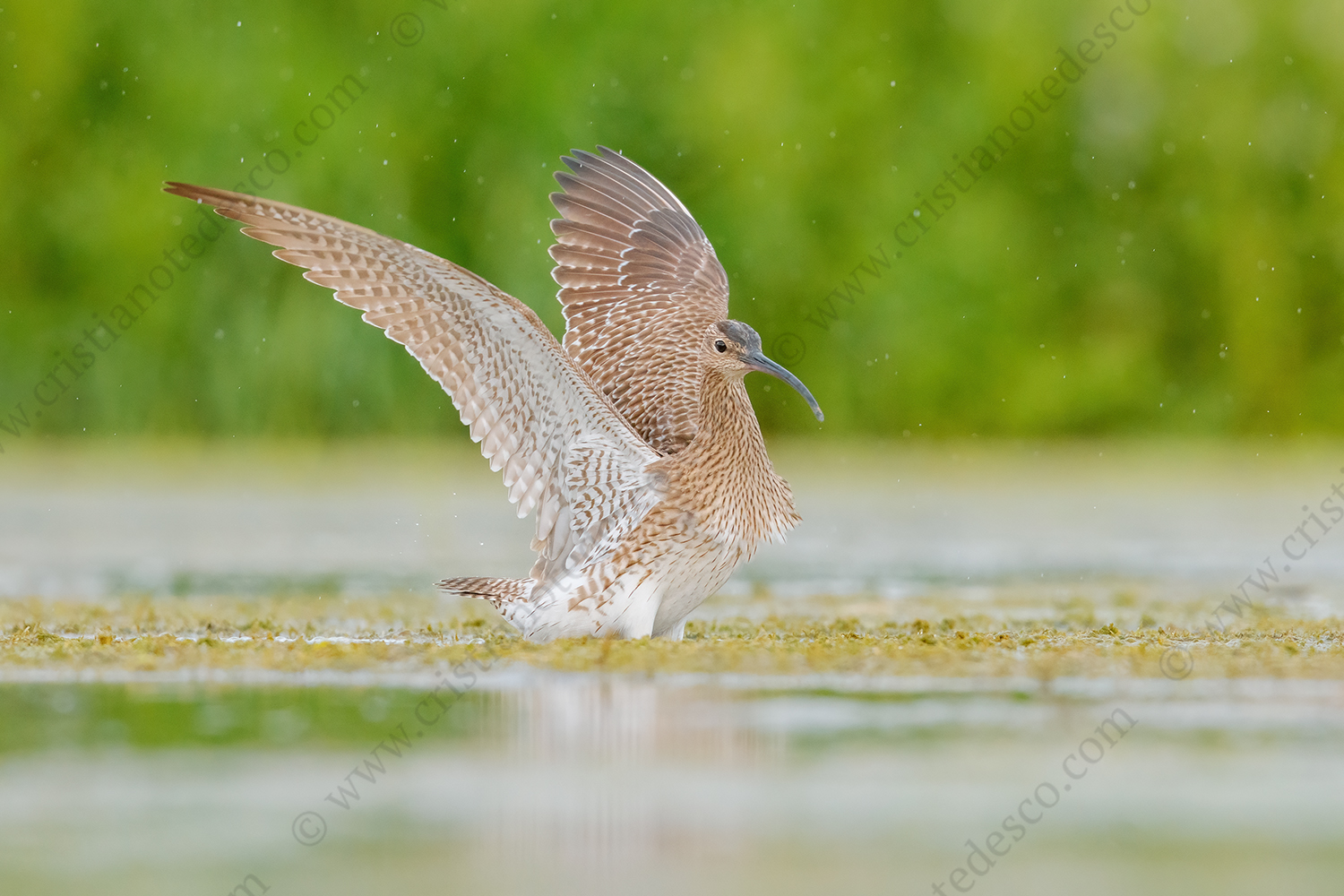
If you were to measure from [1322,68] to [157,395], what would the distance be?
10962mm

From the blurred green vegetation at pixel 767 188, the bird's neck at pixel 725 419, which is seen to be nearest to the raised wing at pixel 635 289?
the bird's neck at pixel 725 419

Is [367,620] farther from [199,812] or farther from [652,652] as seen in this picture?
[199,812]

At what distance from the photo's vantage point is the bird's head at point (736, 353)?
768cm

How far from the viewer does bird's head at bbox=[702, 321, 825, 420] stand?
25.2 feet

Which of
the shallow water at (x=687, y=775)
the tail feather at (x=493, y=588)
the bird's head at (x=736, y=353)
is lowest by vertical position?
the tail feather at (x=493, y=588)

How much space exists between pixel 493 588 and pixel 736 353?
136cm

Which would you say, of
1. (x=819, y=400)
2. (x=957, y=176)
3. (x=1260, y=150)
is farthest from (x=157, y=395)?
(x=1260, y=150)

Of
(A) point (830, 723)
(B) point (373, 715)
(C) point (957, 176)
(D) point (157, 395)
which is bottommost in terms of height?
(D) point (157, 395)

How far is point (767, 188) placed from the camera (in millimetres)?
17188

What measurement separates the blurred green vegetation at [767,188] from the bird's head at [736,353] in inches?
337

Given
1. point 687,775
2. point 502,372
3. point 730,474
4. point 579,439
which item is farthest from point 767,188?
point 687,775

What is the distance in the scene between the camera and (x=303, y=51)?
54.4ft

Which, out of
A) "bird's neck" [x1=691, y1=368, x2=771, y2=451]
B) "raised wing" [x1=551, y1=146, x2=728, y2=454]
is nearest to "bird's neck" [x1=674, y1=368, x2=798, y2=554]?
"bird's neck" [x1=691, y1=368, x2=771, y2=451]

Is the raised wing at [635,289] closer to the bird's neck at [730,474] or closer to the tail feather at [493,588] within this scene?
the bird's neck at [730,474]
